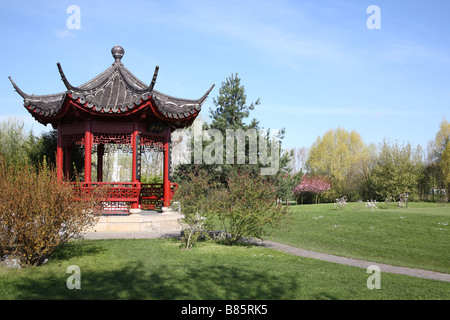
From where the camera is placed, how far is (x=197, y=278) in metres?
6.41

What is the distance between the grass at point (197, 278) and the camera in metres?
5.52

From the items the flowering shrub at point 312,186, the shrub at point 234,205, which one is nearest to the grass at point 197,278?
Answer: the shrub at point 234,205

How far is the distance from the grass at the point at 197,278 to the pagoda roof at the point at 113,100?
15.9 ft

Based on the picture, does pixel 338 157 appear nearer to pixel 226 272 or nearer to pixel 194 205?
pixel 194 205

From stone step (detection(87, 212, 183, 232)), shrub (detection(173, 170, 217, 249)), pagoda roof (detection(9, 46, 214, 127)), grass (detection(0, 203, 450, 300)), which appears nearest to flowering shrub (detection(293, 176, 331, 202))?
pagoda roof (detection(9, 46, 214, 127))

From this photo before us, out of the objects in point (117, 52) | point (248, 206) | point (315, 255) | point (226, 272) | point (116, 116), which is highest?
point (117, 52)

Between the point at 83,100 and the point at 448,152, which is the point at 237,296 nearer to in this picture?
the point at 83,100

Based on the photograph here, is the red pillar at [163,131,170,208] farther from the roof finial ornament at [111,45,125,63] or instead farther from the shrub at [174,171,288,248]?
the roof finial ornament at [111,45,125,63]

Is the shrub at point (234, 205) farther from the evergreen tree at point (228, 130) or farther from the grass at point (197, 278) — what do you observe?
the evergreen tree at point (228, 130)

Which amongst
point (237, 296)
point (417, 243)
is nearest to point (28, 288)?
point (237, 296)

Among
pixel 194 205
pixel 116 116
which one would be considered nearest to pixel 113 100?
pixel 116 116

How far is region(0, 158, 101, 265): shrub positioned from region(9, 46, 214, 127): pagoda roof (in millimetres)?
4739

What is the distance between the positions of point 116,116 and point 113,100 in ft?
2.85

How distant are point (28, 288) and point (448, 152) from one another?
1748 inches
